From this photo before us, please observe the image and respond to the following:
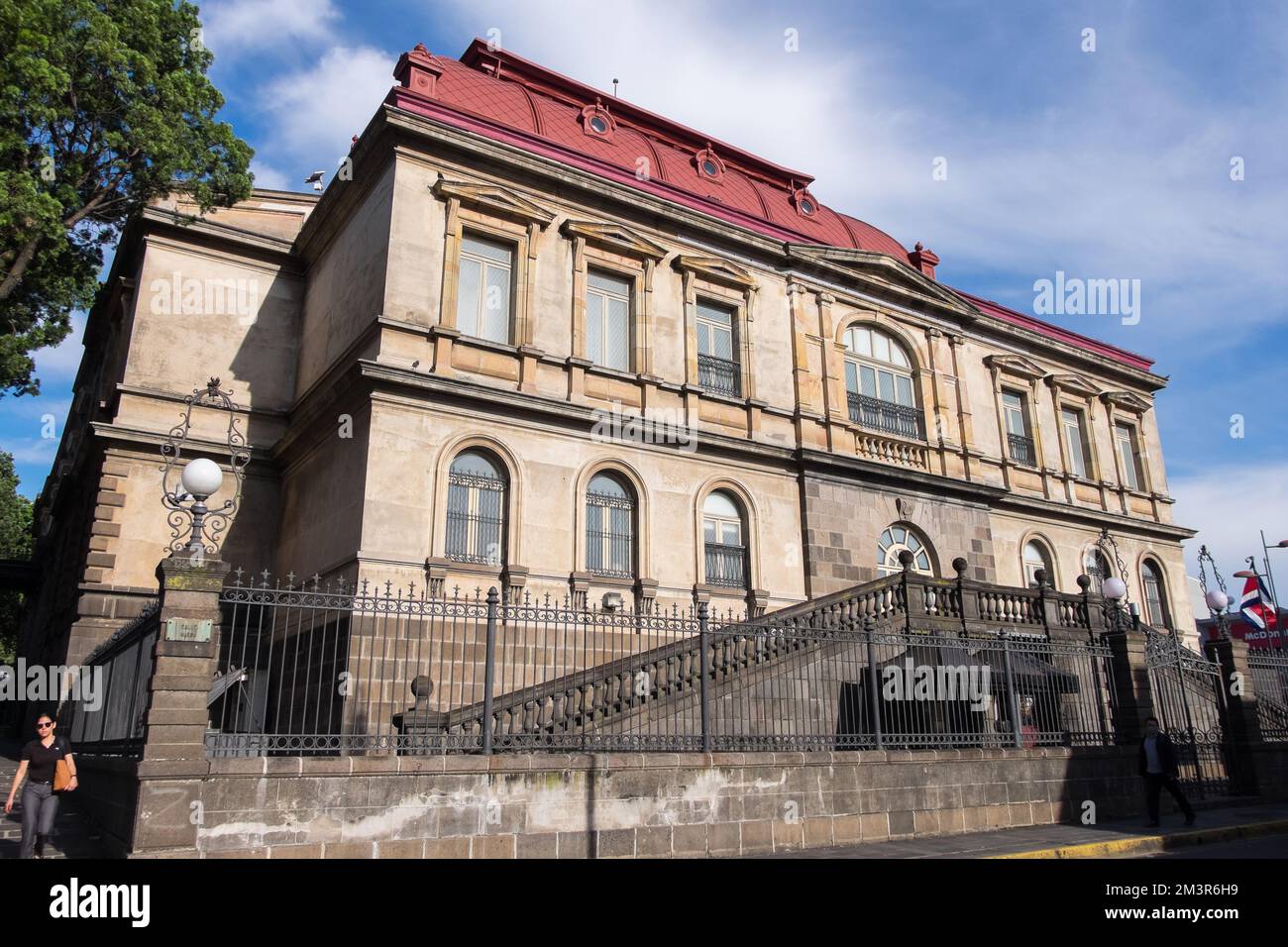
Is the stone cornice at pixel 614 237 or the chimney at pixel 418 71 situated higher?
the chimney at pixel 418 71

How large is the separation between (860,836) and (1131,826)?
4580 mm

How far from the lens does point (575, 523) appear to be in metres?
18.5

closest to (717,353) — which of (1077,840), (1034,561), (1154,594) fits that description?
(1034,561)

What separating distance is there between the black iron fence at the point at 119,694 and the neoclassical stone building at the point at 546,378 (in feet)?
13.4

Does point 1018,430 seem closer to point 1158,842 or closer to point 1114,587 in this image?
point 1114,587

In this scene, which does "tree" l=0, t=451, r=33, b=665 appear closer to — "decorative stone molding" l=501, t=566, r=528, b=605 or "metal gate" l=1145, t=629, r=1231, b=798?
"decorative stone molding" l=501, t=566, r=528, b=605

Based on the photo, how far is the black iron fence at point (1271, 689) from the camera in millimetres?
18438

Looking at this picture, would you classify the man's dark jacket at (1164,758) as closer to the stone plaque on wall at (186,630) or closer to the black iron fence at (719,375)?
the black iron fence at (719,375)

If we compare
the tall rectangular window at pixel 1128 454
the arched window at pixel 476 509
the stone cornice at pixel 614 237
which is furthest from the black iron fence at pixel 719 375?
the tall rectangular window at pixel 1128 454

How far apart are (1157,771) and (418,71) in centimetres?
1878

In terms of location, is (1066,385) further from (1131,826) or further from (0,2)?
(0,2)

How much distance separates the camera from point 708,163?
2542 cm

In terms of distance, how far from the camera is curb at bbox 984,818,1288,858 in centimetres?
1100
